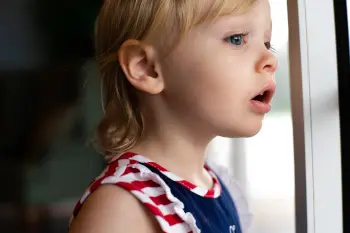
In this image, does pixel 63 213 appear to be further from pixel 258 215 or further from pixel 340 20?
pixel 340 20

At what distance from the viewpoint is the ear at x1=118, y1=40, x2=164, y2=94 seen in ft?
2.09

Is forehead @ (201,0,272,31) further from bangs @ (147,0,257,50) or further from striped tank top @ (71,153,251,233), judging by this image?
striped tank top @ (71,153,251,233)

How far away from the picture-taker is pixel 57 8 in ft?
3.46

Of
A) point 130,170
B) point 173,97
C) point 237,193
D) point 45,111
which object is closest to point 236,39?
point 173,97

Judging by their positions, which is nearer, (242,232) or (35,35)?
(242,232)

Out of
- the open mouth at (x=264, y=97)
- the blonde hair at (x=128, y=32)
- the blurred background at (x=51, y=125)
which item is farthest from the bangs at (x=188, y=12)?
the blurred background at (x=51, y=125)

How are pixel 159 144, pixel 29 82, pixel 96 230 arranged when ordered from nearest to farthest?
pixel 96 230 → pixel 159 144 → pixel 29 82

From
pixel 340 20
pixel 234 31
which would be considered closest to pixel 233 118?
pixel 234 31

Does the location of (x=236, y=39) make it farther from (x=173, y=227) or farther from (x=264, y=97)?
(x=173, y=227)

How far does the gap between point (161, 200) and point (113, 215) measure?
0.07m

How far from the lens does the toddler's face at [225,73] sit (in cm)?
62

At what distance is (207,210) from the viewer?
678 mm

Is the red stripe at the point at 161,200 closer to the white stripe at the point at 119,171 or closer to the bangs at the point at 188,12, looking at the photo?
the white stripe at the point at 119,171

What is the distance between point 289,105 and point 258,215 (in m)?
0.21
